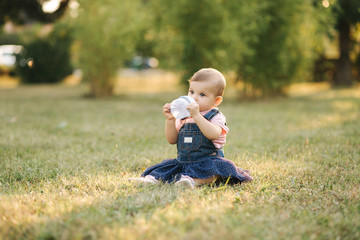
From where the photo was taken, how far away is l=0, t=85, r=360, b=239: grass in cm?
194

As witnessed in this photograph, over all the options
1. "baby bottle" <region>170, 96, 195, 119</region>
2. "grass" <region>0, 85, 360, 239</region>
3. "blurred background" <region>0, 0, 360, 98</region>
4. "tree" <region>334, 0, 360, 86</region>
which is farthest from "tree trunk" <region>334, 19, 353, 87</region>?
"baby bottle" <region>170, 96, 195, 119</region>

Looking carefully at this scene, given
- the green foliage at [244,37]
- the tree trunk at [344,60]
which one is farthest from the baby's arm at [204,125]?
the tree trunk at [344,60]

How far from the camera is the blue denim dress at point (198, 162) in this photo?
2.75m

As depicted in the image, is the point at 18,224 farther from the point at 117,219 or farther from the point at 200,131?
the point at 200,131

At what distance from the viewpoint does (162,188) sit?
262 cm

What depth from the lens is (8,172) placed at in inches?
122

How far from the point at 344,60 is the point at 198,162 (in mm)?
13663

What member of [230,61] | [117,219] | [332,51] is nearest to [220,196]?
[117,219]

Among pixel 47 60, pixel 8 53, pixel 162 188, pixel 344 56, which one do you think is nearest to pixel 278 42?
pixel 344 56

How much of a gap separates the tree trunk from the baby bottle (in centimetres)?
1324

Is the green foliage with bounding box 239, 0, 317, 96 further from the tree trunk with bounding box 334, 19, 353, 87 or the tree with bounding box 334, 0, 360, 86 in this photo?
the tree trunk with bounding box 334, 19, 353, 87

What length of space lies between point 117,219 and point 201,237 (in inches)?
19.5

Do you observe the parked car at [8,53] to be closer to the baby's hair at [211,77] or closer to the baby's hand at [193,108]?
the baby's hair at [211,77]

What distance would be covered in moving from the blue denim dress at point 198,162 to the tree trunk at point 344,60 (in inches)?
515
